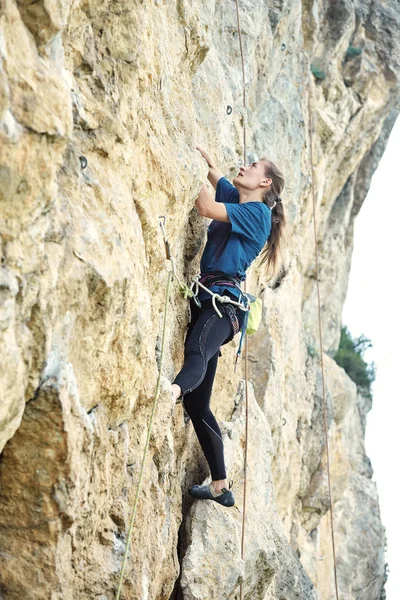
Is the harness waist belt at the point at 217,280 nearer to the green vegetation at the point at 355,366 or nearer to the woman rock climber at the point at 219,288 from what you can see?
the woman rock climber at the point at 219,288

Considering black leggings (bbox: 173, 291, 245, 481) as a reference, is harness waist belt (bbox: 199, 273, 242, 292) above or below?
above

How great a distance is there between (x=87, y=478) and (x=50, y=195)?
1.28 metres

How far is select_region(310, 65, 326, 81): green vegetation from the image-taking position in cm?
1107

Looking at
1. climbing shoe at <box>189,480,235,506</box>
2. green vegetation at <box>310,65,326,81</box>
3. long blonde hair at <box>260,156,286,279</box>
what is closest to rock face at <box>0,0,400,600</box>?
climbing shoe at <box>189,480,235,506</box>

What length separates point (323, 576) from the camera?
34.4 ft

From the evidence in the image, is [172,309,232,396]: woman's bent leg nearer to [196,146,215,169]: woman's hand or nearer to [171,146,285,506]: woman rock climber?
[171,146,285,506]: woman rock climber

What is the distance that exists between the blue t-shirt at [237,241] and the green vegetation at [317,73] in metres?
6.43

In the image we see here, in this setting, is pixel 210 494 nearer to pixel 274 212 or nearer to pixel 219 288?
pixel 219 288

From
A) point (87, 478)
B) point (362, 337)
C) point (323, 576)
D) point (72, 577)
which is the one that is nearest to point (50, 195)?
point (87, 478)

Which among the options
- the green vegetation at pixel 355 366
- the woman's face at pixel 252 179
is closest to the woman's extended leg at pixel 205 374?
the woman's face at pixel 252 179

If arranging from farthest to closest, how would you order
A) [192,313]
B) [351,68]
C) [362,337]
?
1. [362,337]
2. [351,68]
3. [192,313]

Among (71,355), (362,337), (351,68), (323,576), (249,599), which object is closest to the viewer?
(71,355)

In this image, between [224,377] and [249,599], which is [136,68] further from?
[249,599]

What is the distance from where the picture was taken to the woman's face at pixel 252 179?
212 inches
